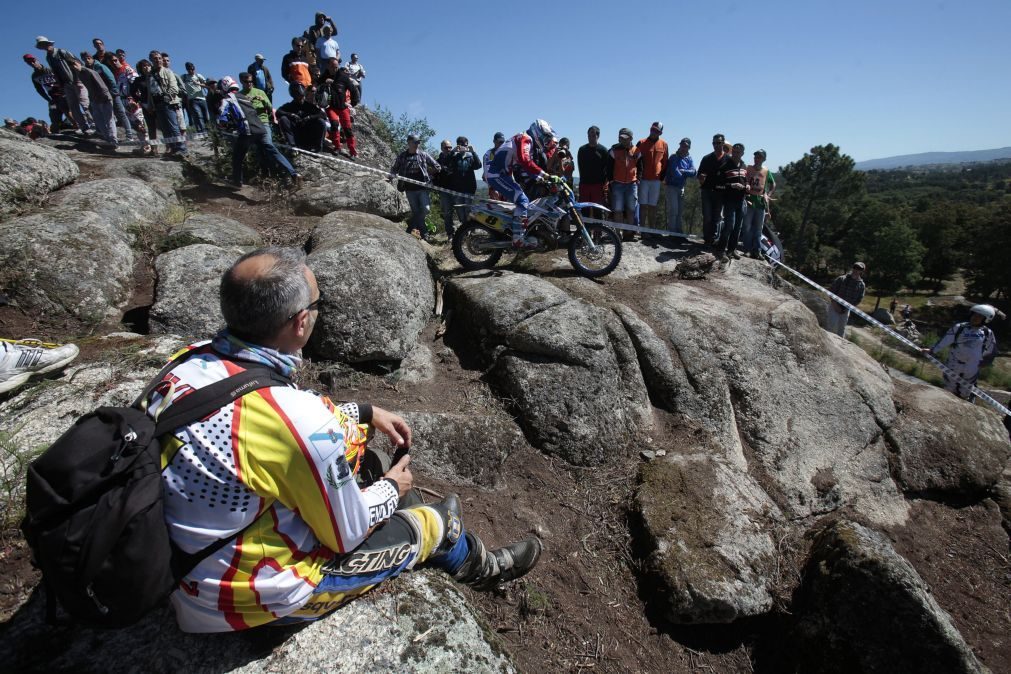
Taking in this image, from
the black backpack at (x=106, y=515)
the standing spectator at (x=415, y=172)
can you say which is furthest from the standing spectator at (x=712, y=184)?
the black backpack at (x=106, y=515)

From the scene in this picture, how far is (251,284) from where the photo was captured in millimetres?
1924

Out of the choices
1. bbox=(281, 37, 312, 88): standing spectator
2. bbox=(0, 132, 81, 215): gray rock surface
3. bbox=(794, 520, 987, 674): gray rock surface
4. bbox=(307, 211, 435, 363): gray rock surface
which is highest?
bbox=(281, 37, 312, 88): standing spectator

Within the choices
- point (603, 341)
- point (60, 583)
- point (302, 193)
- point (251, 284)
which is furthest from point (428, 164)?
point (60, 583)

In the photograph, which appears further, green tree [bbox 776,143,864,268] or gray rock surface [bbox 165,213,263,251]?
green tree [bbox 776,143,864,268]

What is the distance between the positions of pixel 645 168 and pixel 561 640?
8707 millimetres

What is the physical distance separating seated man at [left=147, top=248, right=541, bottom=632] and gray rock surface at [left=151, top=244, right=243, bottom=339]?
3.80 meters

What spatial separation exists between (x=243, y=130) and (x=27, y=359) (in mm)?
6638

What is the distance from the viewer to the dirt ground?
3553mm

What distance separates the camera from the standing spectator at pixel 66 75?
10.9 meters

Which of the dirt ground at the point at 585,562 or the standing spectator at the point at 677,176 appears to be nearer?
the dirt ground at the point at 585,562

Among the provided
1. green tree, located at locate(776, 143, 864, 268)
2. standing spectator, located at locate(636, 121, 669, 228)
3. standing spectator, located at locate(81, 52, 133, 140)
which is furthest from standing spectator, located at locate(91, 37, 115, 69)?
green tree, located at locate(776, 143, 864, 268)

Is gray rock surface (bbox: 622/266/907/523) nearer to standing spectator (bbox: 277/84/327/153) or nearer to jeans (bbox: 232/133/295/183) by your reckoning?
jeans (bbox: 232/133/295/183)

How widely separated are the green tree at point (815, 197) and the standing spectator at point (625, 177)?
2084 inches

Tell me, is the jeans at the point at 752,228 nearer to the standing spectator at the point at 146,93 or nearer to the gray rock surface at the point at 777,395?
the gray rock surface at the point at 777,395
